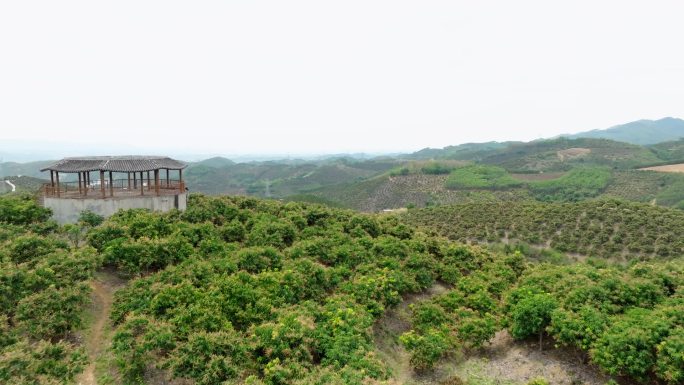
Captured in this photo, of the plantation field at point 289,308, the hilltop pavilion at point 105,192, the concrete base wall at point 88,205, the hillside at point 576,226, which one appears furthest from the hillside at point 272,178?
the plantation field at point 289,308

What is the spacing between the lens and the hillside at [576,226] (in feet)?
Answer: 98.8

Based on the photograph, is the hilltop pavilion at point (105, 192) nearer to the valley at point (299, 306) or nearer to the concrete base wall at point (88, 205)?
the concrete base wall at point (88, 205)

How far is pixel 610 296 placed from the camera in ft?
41.9

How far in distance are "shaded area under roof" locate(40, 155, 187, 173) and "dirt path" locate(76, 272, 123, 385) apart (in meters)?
6.43

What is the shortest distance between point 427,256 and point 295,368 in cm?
934

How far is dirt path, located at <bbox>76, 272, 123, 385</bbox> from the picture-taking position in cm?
987

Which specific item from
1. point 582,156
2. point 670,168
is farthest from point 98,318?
point 582,156

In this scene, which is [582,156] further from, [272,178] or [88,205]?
[88,205]

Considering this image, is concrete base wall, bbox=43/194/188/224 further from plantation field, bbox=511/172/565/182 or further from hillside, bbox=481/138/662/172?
hillside, bbox=481/138/662/172

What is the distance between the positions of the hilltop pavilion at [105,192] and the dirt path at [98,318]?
210 inches

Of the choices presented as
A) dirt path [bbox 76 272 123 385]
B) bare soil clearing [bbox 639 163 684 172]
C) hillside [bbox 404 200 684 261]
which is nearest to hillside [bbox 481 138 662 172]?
bare soil clearing [bbox 639 163 684 172]

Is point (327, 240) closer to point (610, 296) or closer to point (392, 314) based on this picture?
point (392, 314)

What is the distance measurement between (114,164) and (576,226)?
3384cm

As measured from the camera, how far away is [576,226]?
34.6m
